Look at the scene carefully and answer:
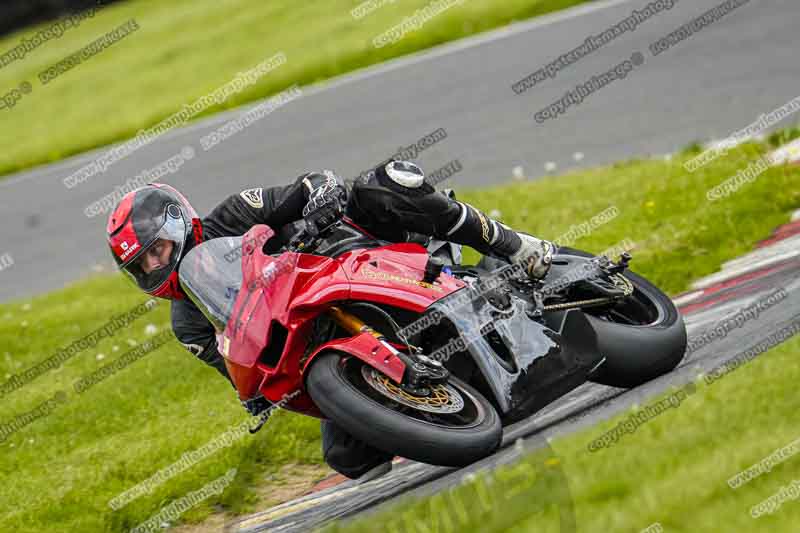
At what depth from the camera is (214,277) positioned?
17.1ft

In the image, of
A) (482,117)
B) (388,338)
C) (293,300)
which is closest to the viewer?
(293,300)

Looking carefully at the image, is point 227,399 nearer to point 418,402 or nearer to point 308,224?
point 308,224

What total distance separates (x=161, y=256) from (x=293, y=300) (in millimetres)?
795

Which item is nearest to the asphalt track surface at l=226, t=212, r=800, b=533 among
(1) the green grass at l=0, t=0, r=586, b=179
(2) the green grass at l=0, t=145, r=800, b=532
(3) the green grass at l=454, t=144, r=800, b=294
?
(2) the green grass at l=0, t=145, r=800, b=532

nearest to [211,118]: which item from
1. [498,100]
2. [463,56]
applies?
[463,56]

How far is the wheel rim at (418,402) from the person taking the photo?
4793mm

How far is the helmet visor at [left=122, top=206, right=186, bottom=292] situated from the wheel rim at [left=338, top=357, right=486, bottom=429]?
1.10 m

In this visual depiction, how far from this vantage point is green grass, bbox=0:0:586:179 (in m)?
18.4

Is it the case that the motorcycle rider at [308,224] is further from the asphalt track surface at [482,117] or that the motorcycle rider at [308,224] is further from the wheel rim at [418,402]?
the asphalt track surface at [482,117]

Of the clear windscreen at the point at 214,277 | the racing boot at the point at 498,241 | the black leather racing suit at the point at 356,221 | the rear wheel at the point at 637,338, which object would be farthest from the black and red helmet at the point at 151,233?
the rear wheel at the point at 637,338

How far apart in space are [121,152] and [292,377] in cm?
1423

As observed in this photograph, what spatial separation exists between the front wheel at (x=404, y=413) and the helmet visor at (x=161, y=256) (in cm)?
101

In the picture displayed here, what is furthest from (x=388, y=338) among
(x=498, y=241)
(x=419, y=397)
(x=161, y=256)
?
(x=161, y=256)

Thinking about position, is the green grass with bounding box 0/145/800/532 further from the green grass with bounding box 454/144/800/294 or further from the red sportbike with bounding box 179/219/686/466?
the red sportbike with bounding box 179/219/686/466
